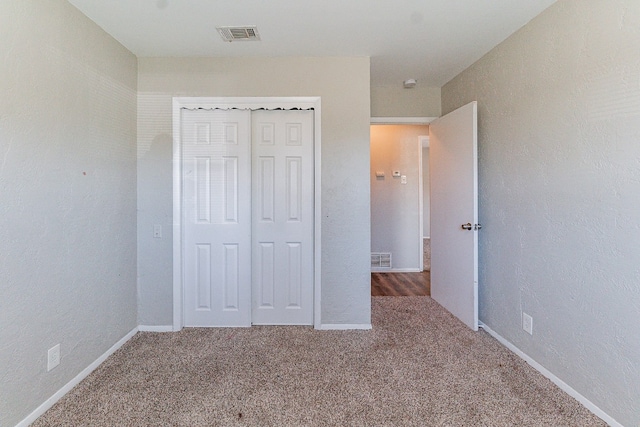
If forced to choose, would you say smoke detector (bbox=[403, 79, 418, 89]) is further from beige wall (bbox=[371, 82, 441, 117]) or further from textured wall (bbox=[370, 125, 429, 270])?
textured wall (bbox=[370, 125, 429, 270])

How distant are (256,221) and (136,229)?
103 cm

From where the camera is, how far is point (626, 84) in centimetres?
152

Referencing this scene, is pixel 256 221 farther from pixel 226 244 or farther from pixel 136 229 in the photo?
pixel 136 229

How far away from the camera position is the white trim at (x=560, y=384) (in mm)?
1616

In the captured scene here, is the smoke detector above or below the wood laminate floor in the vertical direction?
above

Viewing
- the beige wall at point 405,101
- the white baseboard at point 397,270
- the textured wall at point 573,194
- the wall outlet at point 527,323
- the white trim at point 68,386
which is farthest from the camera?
the white baseboard at point 397,270

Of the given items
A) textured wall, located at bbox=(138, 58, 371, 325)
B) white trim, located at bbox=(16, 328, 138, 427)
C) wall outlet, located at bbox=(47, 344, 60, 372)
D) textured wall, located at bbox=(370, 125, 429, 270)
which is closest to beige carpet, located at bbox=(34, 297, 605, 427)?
white trim, located at bbox=(16, 328, 138, 427)

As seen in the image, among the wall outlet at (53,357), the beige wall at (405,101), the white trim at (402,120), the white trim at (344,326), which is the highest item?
the beige wall at (405,101)

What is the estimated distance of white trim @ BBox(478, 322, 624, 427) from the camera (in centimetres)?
162

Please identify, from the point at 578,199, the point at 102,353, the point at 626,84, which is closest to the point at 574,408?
the point at 578,199

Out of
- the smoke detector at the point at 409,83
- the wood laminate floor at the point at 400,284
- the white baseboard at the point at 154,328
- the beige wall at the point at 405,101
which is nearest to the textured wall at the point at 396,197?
the wood laminate floor at the point at 400,284

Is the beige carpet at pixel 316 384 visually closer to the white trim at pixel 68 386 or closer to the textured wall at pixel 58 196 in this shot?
the white trim at pixel 68 386

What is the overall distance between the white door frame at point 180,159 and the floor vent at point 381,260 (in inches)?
92.4

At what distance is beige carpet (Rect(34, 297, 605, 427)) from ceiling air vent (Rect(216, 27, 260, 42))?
242cm
